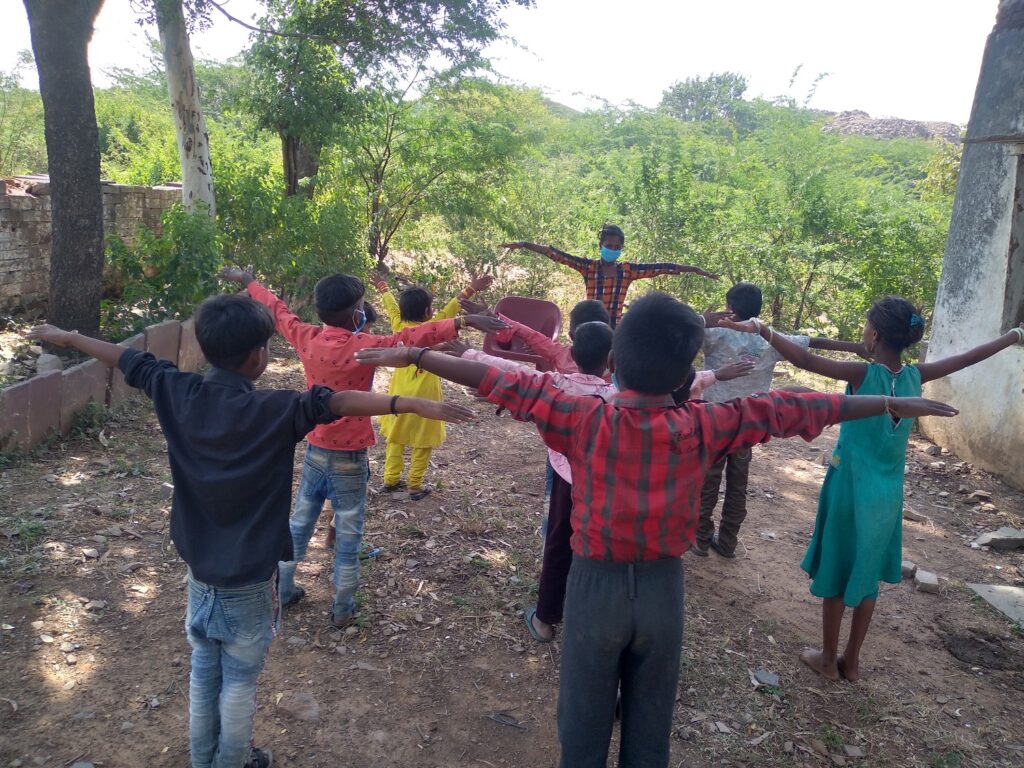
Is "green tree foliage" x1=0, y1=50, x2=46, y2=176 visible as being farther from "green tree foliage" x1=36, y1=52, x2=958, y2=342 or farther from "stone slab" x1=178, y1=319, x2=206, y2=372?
"stone slab" x1=178, y1=319, x2=206, y2=372

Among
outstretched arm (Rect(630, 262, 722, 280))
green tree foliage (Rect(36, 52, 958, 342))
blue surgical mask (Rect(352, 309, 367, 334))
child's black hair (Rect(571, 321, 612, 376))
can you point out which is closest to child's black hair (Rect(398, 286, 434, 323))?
blue surgical mask (Rect(352, 309, 367, 334))

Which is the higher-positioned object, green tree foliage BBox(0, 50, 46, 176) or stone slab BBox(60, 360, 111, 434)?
green tree foliage BBox(0, 50, 46, 176)

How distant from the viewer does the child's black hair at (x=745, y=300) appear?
384 cm

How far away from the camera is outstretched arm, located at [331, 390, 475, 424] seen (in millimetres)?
2029

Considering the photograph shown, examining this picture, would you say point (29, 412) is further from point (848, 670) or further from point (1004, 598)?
point (1004, 598)

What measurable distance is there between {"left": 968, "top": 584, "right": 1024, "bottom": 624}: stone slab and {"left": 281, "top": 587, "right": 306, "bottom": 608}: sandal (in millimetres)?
3986

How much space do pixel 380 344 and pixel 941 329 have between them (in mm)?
6381

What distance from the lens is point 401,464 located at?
5.02m

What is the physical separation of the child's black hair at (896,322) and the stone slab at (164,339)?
17.9 feet

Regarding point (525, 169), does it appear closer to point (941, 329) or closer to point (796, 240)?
A: point (796, 240)

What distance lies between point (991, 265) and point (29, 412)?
790 cm

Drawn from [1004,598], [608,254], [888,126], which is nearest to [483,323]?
[608,254]

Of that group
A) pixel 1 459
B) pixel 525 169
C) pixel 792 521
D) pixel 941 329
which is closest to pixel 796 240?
pixel 941 329

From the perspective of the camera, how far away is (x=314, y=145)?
376 inches
